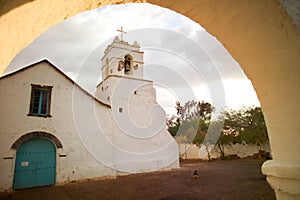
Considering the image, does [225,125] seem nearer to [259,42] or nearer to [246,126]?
[246,126]

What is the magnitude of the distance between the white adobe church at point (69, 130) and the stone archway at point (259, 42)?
9.28 metres

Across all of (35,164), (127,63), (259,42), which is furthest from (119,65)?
(259,42)

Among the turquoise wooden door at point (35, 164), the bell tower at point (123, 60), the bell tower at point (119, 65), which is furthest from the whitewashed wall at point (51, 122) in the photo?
the bell tower at point (123, 60)

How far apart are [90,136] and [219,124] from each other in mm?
16161

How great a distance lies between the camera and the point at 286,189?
3.27ft

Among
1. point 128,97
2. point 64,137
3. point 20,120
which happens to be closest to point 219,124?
point 128,97

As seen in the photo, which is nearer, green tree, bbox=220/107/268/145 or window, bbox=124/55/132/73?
window, bbox=124/55/132/73

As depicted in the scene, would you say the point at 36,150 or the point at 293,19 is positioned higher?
the point at 293,19

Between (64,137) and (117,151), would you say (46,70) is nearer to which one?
(64,137)

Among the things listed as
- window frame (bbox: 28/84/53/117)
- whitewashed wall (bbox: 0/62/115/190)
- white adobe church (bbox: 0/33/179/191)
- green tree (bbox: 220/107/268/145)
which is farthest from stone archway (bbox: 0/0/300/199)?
green tree (bbox: 220/107/268/145)

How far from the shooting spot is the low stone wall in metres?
20.5

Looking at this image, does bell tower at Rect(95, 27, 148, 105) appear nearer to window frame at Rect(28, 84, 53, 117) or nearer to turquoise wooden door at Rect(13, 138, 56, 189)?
window frame at Rect(28, 84, 53, 117)

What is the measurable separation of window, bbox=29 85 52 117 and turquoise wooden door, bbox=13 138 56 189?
1.37 m

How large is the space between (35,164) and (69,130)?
216cm
